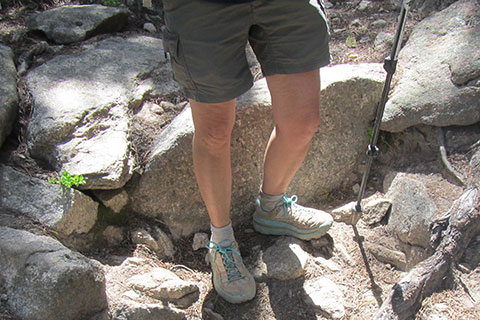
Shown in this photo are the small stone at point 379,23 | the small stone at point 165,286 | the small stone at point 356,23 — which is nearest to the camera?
the small stone at point 165,286

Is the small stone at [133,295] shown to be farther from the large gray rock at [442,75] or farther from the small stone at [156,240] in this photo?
the large gray rock at [442,75]

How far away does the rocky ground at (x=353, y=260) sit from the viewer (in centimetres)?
236

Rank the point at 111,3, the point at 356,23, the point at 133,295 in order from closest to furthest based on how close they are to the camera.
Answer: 1. the point at 133,295
2. the point at 356,23
3. the point at 111,3

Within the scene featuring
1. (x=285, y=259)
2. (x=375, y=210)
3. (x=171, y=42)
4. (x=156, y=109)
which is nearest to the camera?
(x=171, y=42)

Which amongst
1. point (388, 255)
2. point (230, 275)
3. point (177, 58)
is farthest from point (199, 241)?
point (177, 58)

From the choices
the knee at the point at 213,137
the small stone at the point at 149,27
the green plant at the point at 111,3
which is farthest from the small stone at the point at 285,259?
the green plant at the point at 111,3

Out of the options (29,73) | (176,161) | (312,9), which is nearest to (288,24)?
(312,9)

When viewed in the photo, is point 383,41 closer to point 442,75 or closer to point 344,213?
point 442,75

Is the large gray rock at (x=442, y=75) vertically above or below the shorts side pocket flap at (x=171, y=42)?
below

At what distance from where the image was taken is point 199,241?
3.08 metres

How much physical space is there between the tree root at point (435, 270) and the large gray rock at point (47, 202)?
1878 millimetres

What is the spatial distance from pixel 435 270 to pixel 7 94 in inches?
118

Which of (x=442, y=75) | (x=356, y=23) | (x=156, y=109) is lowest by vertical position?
(x=156, y=109)

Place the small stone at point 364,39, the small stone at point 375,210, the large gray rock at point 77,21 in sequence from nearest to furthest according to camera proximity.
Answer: the small stone at point 375,210, the large gray rock at point 77,21, the small stone at point 364,39
